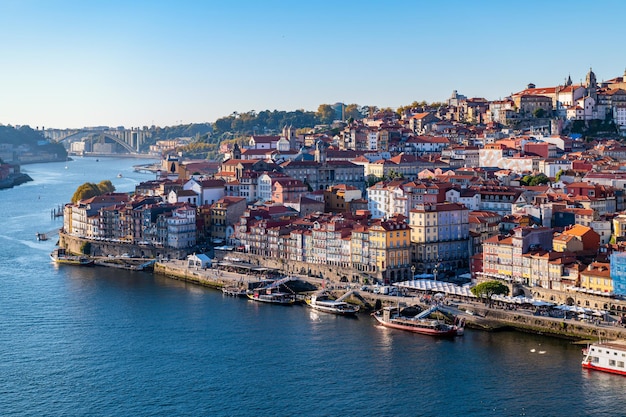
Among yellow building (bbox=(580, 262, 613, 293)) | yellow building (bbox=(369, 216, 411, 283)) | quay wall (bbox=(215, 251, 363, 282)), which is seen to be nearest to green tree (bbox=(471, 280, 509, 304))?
yellow building (bbox=(580, 262, 613, 293))

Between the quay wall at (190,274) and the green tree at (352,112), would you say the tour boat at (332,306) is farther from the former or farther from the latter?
the green tree at (352,112)

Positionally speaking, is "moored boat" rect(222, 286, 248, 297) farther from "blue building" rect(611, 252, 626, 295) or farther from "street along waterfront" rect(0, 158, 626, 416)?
"blue building" rect(611, 252, 626, 295)

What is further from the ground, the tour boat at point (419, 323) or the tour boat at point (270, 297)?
the tour boat at point (270, 297)

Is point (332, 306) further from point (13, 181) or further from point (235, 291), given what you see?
point (13, 181)

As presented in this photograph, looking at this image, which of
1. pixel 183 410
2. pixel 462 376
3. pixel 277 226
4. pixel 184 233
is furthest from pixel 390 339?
pixel 184 233

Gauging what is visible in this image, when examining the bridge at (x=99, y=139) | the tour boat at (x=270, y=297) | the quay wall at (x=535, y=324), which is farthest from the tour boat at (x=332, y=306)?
the bridge at (x=99, y=139)

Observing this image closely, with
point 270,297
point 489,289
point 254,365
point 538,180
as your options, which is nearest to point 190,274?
point 270,297
